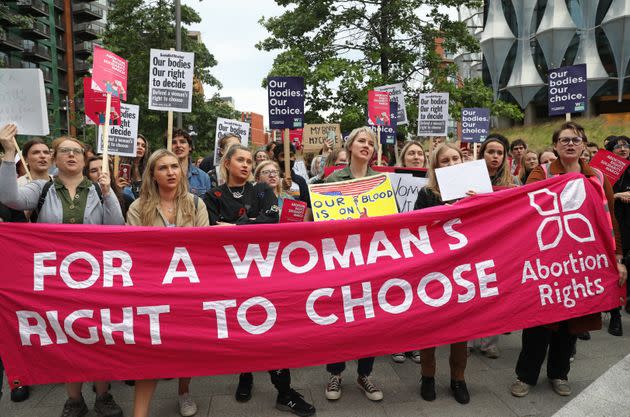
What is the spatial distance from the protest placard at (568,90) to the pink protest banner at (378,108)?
272cm

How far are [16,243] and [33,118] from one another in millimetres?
940

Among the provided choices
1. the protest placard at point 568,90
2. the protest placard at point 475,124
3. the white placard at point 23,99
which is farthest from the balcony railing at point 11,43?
the white placard at point 23,99

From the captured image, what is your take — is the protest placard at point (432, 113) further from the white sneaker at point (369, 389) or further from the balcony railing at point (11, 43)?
the balcony railing at point (11, 43)

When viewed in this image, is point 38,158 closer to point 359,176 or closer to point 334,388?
point 359,176

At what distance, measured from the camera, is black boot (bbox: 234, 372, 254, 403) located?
3.80m

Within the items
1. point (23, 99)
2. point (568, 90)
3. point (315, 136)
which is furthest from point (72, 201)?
point (315, 136)

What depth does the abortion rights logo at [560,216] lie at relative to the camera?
11.6 feet

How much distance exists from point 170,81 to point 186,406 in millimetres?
4187

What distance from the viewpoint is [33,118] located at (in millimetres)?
3469

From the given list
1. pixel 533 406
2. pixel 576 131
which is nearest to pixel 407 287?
pixel 533 406

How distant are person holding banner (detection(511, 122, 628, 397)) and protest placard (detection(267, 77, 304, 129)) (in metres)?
3.82

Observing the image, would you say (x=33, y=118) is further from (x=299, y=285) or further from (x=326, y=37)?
(x=326, y=37)

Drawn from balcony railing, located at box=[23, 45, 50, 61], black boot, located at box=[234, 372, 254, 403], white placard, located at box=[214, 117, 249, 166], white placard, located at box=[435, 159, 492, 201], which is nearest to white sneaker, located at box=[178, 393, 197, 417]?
black boot, located at box=[234, 372, 254, 403]

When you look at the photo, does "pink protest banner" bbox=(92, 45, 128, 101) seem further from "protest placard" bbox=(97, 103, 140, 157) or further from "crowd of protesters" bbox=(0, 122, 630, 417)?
"protest placard" bbox=(97, 103, 140, 157)
